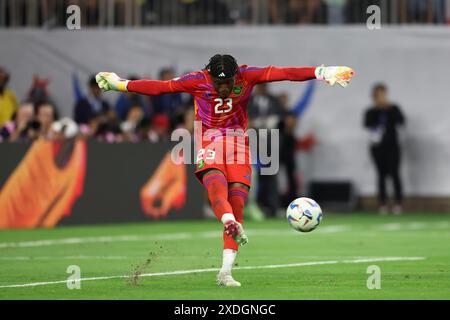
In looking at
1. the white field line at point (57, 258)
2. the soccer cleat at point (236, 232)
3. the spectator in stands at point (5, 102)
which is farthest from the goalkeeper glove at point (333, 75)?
the spectator in stands at point (5, 102)

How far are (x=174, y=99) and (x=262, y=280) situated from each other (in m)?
13.9

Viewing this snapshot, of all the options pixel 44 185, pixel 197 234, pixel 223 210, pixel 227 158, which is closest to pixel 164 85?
pixel 227 158

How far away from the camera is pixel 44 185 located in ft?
71.4

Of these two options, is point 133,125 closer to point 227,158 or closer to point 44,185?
point 44,185

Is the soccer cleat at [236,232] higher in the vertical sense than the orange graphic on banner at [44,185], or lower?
higher

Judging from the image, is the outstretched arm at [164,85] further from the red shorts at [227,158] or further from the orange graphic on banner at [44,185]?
the orange graphic on banner at [44,185]

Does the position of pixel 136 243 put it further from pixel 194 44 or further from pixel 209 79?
pixel 194 44

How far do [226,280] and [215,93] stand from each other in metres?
1.89

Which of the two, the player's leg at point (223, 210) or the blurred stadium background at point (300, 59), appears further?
the blurred stadium background at point (300, 59)

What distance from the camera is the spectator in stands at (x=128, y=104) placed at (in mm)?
25797

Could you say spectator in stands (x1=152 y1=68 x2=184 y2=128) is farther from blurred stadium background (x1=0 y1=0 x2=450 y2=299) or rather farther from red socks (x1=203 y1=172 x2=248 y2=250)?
red socks (x1=203 y1=172 x2=248 y2=250)

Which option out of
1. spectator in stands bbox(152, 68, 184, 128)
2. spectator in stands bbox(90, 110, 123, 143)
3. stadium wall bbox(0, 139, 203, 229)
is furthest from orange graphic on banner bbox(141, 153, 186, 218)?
spectator in stands bbox(152, 68, 184, 128)

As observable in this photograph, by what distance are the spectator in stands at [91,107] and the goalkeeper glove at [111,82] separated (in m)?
11.7

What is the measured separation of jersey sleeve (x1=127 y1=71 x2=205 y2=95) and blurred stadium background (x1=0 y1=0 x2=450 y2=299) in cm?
694
